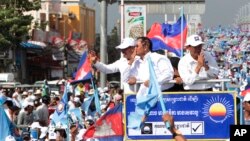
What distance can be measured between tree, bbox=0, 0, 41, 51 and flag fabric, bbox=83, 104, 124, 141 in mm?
33611

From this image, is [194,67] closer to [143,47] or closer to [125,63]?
[143,47]

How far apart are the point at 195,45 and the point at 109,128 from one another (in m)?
2.52

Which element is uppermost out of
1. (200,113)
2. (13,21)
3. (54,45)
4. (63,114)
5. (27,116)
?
(13,21)

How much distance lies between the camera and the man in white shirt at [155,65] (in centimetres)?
917

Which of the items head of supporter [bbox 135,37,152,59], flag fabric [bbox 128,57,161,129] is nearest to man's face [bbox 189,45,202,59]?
head of supporter [bbox 135,37,152,59]

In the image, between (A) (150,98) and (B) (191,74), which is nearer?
(A) (150,98)

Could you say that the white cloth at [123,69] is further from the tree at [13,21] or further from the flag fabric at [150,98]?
the tree at [13,21]

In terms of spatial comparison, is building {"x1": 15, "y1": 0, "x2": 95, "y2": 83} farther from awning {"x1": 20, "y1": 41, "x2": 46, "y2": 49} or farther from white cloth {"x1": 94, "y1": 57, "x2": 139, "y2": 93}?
white cloth {"x1": 94, "y1": 57, "x2": 139, "y2": 93}

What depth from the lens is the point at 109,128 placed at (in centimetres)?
1127

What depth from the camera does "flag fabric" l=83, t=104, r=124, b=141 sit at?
10961 millimetres

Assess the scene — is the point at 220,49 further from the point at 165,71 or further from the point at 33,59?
the point at 165,71

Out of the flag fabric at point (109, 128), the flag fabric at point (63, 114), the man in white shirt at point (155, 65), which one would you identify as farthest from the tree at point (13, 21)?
the man in white shirt at point (155, 65)

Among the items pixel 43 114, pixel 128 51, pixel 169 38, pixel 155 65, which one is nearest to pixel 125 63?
pixel 128 51

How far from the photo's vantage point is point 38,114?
65.4 feet
